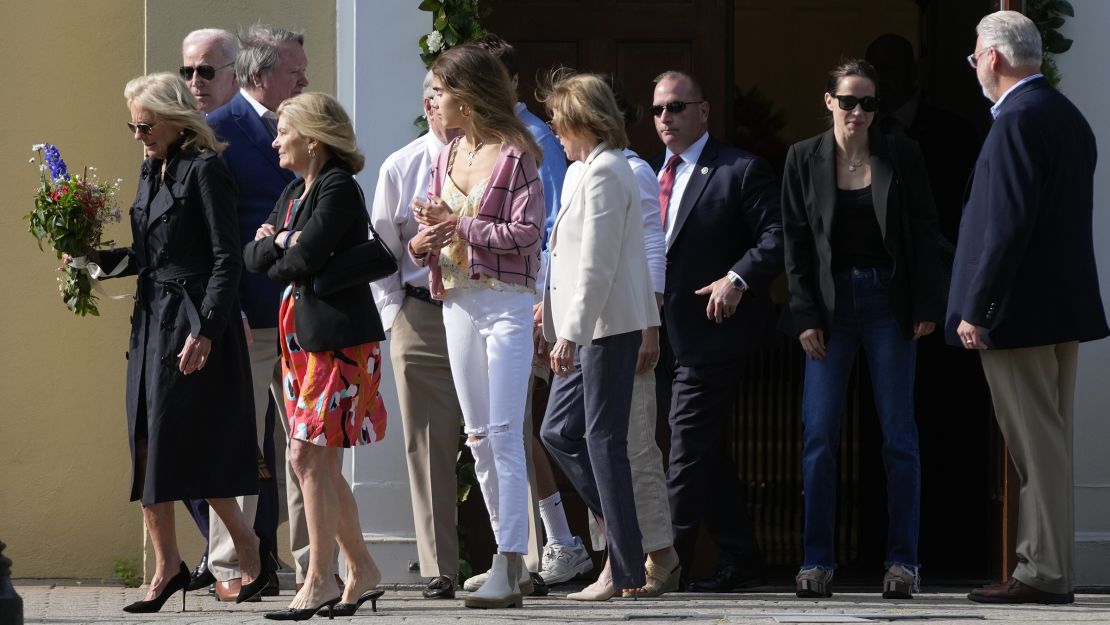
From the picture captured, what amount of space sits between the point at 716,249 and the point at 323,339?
2.19 meters

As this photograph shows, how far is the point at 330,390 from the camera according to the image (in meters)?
6.38

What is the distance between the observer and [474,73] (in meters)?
6.81

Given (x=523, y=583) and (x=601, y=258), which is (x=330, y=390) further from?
(x=523, y=583)

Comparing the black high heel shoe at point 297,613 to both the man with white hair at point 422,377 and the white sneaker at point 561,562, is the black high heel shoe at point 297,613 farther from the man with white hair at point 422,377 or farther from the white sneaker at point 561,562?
the white sneaker at point 561,562

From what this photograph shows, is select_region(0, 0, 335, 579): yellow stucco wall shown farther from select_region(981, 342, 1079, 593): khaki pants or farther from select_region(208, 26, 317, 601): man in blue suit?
select_region(981, 342, 1079, 593): khaki pants

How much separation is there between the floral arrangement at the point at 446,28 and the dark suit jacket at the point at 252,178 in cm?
80

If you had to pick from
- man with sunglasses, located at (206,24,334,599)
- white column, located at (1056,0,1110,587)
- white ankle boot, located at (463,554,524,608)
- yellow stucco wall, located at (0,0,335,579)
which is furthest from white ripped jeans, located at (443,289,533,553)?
white column, located at (1056,0,1110,587)

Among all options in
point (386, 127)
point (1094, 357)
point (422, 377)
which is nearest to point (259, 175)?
point (386, 127)

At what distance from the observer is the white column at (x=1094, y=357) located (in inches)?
318

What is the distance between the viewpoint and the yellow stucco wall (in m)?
8.67

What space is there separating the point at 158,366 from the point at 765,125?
18.4ft

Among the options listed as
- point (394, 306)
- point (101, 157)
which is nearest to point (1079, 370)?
point (394, 306)

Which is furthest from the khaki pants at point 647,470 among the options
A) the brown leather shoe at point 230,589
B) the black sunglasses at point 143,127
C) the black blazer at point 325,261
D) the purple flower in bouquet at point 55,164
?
the purple flower in bouquet at point 55,164

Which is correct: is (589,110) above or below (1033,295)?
above
